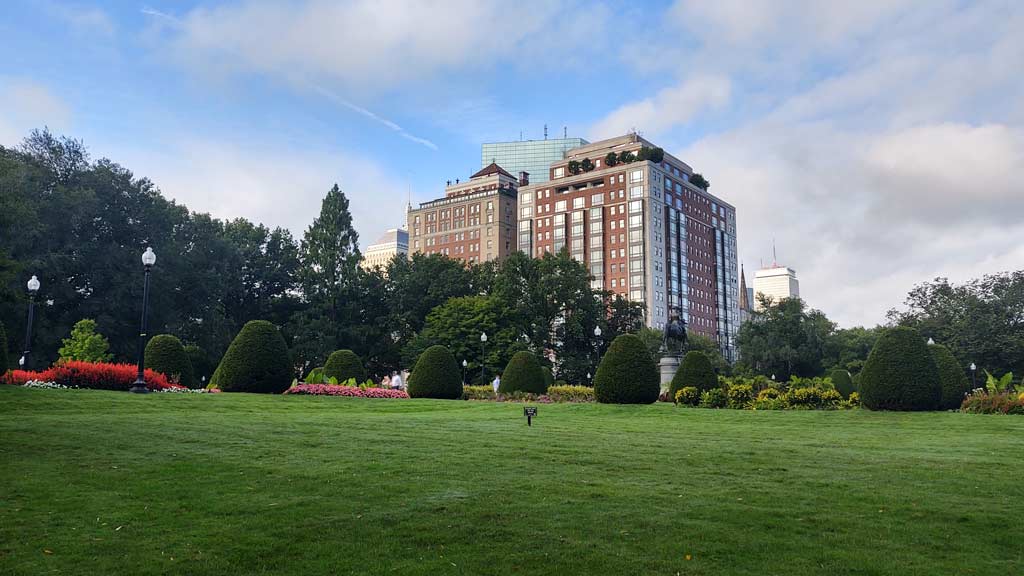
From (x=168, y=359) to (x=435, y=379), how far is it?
10.8 meters

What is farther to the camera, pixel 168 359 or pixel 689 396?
pixel 168 359

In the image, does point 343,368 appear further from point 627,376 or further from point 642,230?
point 642,230

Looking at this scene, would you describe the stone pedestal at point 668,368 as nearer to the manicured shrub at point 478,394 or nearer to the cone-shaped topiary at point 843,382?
the manicured shrub at point 478,394

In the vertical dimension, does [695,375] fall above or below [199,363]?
below

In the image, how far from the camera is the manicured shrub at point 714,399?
27234mm

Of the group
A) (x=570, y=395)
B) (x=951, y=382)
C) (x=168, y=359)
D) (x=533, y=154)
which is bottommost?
(x=570, y=395)

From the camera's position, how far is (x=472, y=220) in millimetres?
152250

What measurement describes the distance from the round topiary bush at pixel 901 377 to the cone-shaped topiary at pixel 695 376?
5.58 m

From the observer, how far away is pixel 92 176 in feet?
171

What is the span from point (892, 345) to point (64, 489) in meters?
22.8

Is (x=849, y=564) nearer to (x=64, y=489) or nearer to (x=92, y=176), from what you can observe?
(x=64, y=489)

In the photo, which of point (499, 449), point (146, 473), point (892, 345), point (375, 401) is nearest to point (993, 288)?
point (892, 345)

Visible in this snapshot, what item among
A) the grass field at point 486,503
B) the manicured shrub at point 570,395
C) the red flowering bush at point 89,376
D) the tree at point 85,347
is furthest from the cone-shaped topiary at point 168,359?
the grass field at point 486,503

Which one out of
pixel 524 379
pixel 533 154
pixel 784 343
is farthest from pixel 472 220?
pixel 524 379
